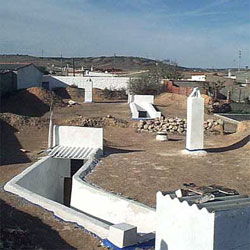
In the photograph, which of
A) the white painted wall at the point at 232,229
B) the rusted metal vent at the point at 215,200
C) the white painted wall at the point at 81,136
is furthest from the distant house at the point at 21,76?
the white painted wall at the point at 232,229

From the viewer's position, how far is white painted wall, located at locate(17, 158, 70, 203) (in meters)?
13.6

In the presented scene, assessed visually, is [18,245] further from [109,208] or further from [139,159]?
[139,159]

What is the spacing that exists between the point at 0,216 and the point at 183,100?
32.4 metres

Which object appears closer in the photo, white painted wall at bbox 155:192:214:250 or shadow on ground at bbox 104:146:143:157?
white painted wall at bbox 155:192:214:250

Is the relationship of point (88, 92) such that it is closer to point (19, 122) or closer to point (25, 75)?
point (25, 75)

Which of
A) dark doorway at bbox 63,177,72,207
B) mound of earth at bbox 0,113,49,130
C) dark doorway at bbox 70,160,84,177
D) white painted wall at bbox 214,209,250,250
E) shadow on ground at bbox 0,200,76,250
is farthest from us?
mound of earth at bbox 0,113,49,130

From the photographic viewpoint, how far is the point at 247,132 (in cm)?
2289

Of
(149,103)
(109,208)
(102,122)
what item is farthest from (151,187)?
(149,103)

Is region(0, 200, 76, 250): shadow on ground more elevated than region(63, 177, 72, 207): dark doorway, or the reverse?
region(0, 200, 76, 250): shadow on ground

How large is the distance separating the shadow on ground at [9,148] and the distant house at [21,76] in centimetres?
1404

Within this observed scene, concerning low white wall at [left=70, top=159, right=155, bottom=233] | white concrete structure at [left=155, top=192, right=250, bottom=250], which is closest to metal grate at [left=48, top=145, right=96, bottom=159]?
low white wall at [left=70, top=159, right=155, bottom=233]

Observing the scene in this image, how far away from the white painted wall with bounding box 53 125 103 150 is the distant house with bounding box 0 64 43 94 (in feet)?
69.3

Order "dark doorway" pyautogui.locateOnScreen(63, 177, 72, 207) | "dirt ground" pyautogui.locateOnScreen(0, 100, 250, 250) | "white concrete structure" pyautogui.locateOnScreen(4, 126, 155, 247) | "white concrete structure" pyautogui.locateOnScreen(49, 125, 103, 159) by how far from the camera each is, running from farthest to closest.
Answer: "white concrete structure" pyautogui.locateOnScreen(49, 125, 103, 159) < "dark doorway" pyautogui.locateOnScreen(63, 177, 72, 207) < "white concrete structure" pyautogui.locateOnScreen(4, 126, 155, 247) < "dirt ground" pyautogui.locateOnScreen(0, 100, 250, 250)

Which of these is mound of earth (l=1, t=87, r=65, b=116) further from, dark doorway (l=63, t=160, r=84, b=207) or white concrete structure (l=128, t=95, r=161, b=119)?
dark doorway (l=63, t=160, r=84, b=207)
